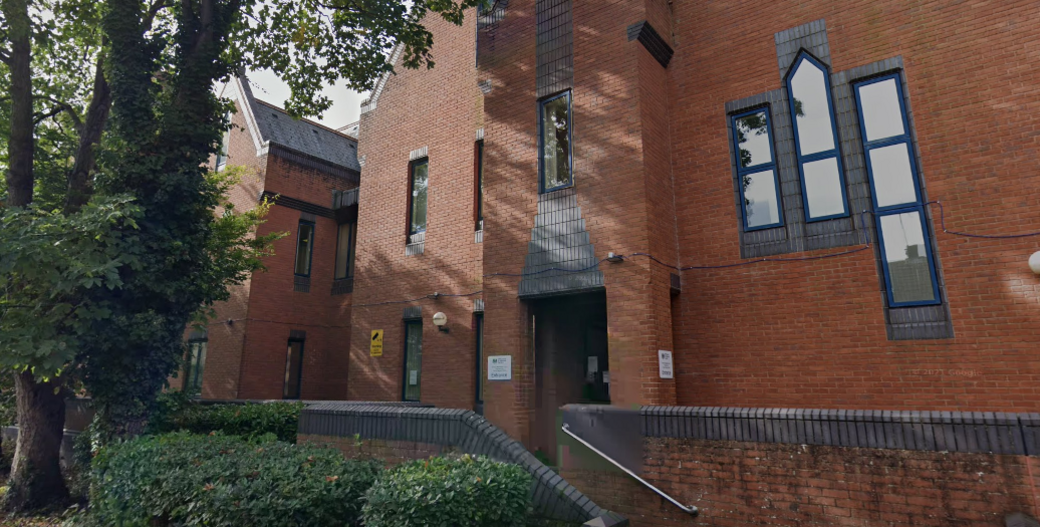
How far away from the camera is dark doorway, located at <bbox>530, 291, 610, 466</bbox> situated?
1028 cm

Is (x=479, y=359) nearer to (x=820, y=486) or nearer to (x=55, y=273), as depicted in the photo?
(x=55, y=273)

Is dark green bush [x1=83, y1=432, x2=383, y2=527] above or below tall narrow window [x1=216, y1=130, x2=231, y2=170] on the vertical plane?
below

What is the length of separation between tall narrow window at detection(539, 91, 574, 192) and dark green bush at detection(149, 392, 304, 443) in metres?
6.36

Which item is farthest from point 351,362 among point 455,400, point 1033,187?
point 1033,187

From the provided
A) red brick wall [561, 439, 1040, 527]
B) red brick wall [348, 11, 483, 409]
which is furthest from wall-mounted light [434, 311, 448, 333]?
red brick wall [561, 439, 1040, 527]

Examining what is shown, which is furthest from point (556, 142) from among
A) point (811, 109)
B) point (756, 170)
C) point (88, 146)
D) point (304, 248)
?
point (304, 248)

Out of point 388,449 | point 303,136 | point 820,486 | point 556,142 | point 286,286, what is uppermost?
point 303,136

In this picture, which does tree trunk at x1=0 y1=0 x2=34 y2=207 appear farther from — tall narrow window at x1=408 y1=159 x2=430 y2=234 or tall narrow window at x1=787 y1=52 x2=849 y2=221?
tall narrow window at x1=787 y1=52 x2=849 y2=221

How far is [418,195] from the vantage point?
14.9 meters

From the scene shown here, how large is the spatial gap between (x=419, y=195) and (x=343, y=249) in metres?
5.36

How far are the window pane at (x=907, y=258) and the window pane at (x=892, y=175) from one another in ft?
0.77

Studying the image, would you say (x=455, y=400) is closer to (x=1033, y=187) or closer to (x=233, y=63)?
(x=233, y=63)

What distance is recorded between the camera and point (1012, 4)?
7781mm

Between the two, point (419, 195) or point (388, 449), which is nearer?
point (388, 449)
